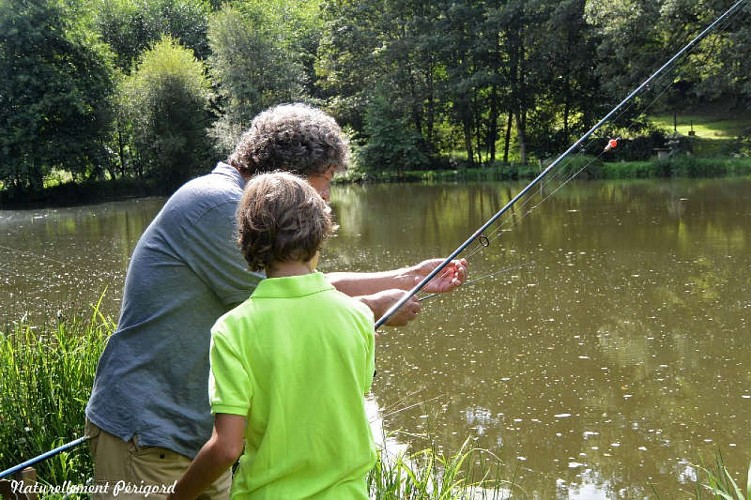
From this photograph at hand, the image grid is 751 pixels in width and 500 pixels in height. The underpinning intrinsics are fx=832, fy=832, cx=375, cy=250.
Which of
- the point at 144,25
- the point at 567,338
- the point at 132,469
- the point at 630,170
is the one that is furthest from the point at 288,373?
the point at 144,25

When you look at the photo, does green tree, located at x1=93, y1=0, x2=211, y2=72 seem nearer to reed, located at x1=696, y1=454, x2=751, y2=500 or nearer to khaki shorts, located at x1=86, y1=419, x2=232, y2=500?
reed, located at x1=696, y1=454, x2=751, y2=500

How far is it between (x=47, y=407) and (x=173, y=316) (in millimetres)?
1688

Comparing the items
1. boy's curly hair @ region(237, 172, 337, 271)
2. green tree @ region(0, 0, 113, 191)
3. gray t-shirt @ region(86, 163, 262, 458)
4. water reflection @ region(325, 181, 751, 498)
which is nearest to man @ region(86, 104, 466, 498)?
gray t-shirt @ region(86, 163, 262, 458)

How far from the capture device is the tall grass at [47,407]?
122 inches

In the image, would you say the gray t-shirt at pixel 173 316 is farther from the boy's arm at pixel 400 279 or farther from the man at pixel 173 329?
the boy's arm at pixel 400 279

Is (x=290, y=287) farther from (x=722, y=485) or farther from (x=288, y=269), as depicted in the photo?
(x=722, y=485)

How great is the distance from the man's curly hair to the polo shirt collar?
51 centimetres

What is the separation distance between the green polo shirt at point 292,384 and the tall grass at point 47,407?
1.75 meters

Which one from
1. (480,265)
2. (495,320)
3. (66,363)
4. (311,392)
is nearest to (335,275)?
(311,392)

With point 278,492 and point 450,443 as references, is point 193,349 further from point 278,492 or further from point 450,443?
point 450,443

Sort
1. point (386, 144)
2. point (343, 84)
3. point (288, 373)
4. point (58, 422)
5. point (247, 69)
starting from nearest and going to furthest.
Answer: point (288, 373) → point (58, 422) → point (386, 144) → point (247, 69) → point (343, 84)

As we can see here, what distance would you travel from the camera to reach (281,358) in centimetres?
146

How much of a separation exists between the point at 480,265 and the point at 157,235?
337 inches

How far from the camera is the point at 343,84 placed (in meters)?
31.6
